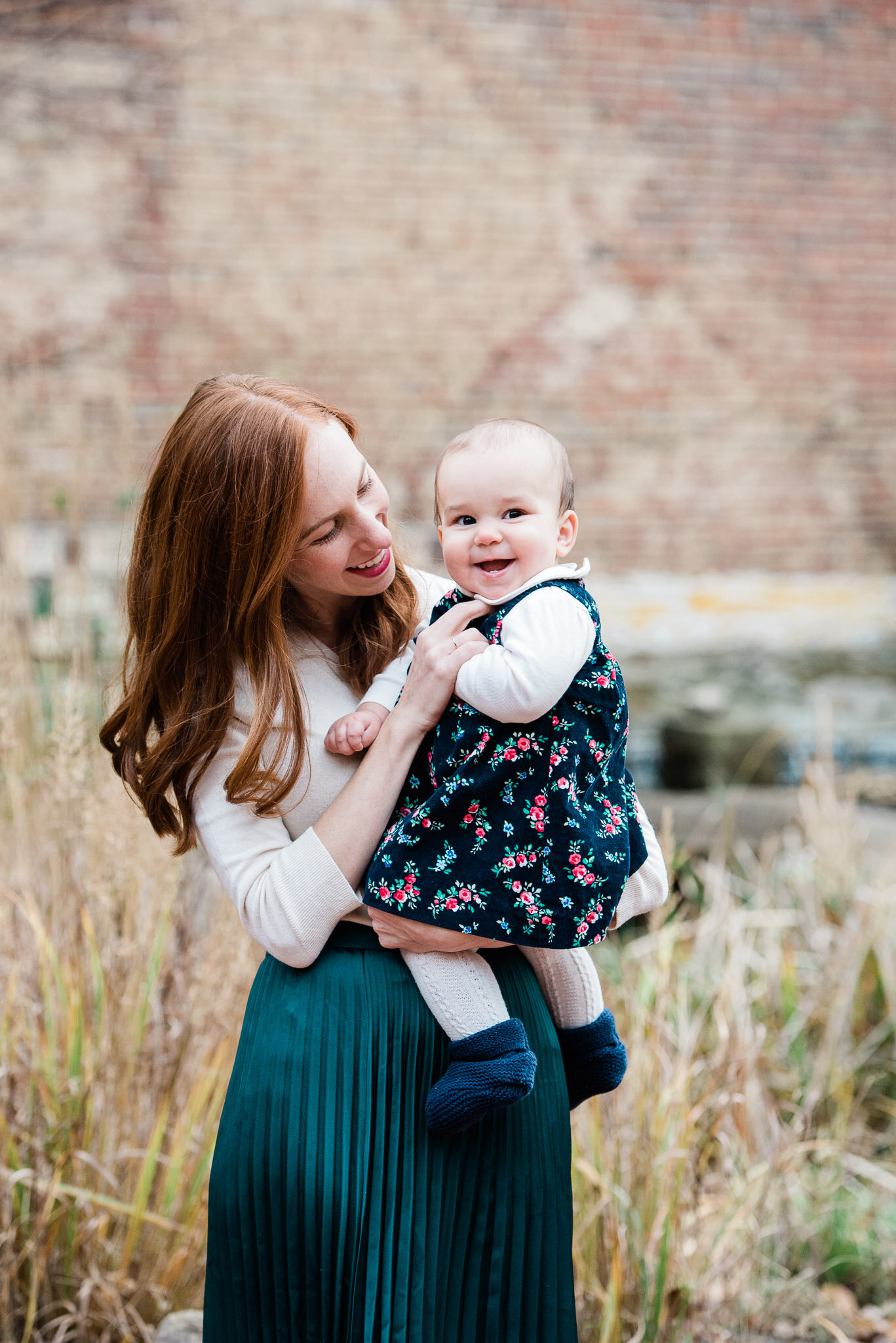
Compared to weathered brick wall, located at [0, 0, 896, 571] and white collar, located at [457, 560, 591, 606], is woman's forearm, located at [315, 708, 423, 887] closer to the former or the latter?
white collar, located at [457, 560, 591, 606]

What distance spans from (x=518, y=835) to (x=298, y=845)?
0.92 ft

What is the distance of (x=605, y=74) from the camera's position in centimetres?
470

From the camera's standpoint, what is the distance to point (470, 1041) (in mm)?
1282

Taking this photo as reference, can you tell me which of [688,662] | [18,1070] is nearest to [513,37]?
[688,662]

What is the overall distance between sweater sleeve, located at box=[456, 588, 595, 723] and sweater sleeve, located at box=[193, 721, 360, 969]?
0.28 metres

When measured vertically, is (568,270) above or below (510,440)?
above

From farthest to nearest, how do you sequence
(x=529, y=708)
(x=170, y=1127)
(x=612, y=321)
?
(x=612, y=321) < (x=170, y=1127) < (x=529, y=708)

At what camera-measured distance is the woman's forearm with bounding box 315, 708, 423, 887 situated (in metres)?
1.32

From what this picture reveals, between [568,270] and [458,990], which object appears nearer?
[458,990]

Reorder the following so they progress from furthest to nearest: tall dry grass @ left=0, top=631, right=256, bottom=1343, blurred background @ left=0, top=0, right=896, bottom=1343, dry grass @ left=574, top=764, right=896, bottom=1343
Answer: blurred background @ left=0, top=0, right=896, bottom=1343
dry grass @ left=574, top=764, right=896, bottom=1343
tall dry grass @ left=0, top=631, right=256, bottom=1343

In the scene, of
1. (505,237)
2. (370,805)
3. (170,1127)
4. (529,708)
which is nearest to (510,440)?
(529,708)

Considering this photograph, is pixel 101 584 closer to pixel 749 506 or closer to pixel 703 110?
pixel 749 506

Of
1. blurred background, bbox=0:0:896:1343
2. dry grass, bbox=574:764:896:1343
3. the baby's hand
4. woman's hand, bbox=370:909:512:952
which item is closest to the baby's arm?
the baby's hand

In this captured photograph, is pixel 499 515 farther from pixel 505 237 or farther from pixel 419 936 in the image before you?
pixel 505 237
